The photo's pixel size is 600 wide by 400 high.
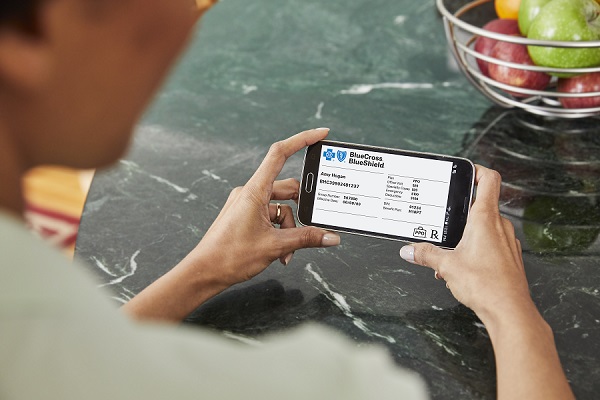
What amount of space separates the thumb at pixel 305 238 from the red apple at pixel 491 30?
19.1 inches

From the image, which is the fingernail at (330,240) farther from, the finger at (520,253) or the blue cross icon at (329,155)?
the finger at (520,253)

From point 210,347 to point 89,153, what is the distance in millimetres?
152

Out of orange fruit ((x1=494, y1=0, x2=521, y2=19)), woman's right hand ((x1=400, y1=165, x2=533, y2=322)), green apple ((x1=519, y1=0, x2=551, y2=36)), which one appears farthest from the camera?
orange fruit ((x1=494, y1=0, x2=521, y2=19))

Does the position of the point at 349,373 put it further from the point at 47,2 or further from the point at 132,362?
the point at 47,2

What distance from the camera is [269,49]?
1.60 m

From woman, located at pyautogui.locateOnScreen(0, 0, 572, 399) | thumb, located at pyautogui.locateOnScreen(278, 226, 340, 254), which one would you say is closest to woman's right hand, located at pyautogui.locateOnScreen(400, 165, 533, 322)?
thumb, located at pyautogui.locateOnScreen(278, 226, 340, 254)

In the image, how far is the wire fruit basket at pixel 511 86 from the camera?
1.21 meters

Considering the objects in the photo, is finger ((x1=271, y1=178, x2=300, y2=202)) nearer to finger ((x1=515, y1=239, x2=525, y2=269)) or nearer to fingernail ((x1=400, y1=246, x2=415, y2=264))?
fingernail ((x1=400, y1=246, x2=415, y2=264))

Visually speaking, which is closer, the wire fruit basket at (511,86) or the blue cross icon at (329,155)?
the blue cross icon at (329,155)

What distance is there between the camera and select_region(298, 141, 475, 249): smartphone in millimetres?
1057

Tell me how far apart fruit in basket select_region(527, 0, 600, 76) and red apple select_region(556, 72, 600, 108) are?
0.03 meters

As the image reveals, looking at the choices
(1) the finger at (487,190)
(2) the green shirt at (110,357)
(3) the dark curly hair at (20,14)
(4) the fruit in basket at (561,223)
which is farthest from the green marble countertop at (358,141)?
(3) the dark curly hair at (20,14)

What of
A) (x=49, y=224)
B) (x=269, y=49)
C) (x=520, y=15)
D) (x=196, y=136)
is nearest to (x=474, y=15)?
(x=520, y=15)

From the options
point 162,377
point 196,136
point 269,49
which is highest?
point 269,49
